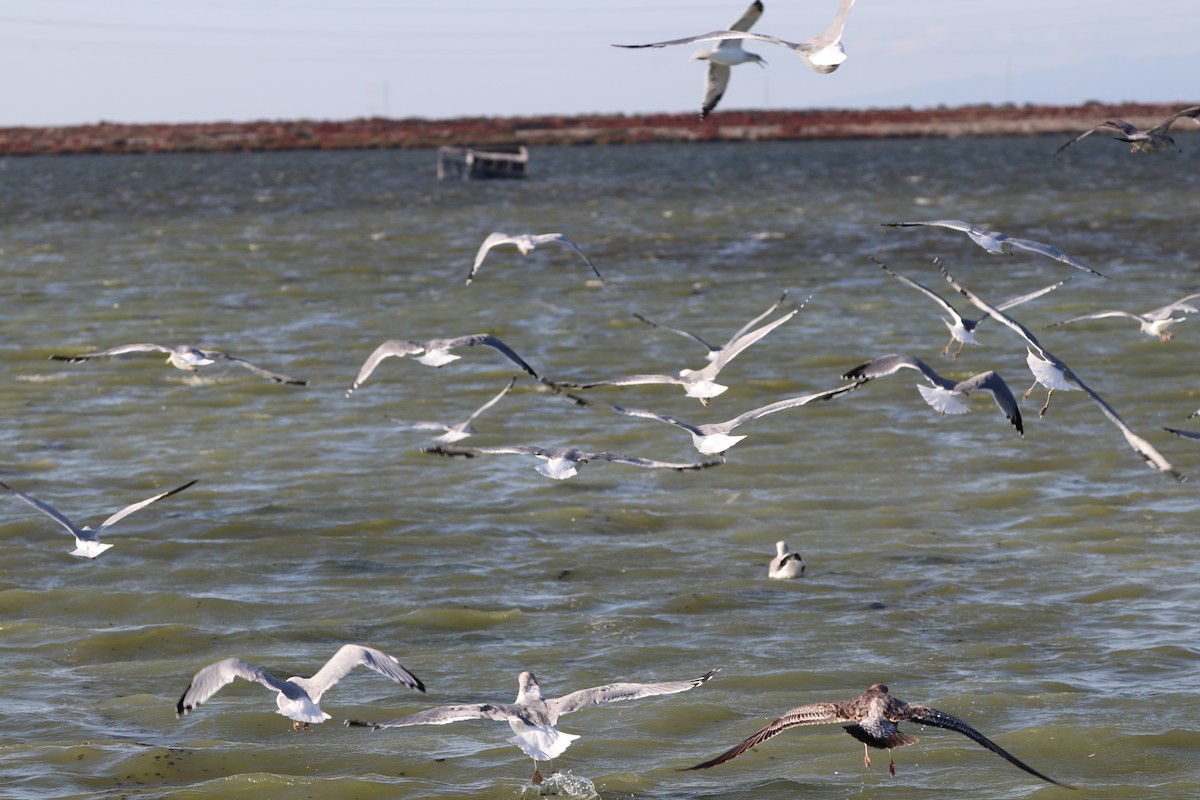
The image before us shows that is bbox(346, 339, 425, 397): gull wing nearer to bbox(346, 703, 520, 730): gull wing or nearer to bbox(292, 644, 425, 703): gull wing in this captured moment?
bbox(292, 644, 425, 703): gull wing

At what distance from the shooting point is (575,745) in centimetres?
1019

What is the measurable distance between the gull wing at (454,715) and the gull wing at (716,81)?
202 inches

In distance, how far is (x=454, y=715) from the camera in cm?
741

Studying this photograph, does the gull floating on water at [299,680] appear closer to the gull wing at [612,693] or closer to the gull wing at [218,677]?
the gull wing at [218,677]

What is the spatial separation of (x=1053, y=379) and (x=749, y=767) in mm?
3043

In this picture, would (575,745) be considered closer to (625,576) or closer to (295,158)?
(625,576)

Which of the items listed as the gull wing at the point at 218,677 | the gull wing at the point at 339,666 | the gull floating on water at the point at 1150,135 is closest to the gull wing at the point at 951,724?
the gull wing at the point at 339,666

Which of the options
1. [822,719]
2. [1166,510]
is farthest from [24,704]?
[1166,510]

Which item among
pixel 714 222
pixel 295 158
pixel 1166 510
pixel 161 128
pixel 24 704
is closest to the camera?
pixel 24 704

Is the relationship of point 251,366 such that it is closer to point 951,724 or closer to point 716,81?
point 716,81

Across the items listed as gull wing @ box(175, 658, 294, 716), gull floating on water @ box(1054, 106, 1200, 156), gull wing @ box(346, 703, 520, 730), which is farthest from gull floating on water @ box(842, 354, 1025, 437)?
gull wing @ box(175, 658, 294, 716)

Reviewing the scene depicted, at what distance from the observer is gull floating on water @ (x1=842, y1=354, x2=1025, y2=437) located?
9.31m

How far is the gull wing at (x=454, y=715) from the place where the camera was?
7220 mm

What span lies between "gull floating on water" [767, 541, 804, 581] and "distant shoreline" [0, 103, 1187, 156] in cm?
12041
